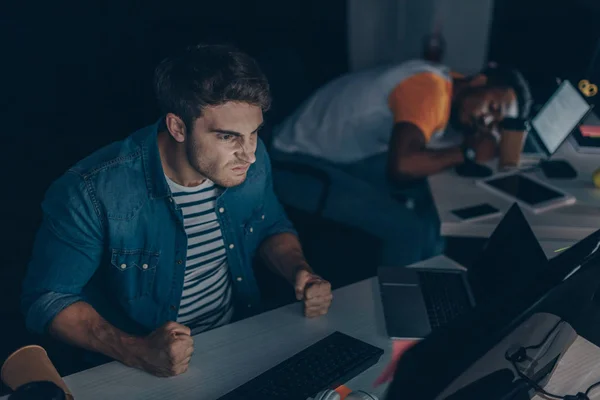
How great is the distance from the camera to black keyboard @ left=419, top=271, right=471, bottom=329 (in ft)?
4.95

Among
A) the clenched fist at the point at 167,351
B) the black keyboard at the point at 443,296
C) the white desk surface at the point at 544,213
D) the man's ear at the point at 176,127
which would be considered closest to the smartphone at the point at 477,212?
the white desk surface at the point at 544,213

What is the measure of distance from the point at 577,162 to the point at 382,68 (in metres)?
0.89

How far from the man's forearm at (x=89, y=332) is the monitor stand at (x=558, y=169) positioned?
1710mm

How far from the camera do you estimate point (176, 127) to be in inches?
60.2

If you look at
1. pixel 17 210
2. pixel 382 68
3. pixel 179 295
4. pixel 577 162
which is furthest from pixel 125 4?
pixel 577 162

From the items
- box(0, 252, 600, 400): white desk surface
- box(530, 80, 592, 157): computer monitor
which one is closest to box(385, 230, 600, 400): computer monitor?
box(0, 252, 600, 400): white desk surface

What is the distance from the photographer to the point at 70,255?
4.67ft

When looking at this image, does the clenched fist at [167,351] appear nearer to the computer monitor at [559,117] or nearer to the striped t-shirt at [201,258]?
the striped t-shirt at [201,258]

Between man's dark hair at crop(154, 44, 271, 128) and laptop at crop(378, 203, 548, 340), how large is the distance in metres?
0.60

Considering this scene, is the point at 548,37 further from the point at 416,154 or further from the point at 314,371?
the point at 314,371

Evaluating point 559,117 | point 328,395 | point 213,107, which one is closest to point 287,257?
point 213,107

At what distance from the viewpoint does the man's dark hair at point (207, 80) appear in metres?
1.47

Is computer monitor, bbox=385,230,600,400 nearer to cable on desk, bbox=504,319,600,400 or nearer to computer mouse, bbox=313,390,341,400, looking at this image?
cable on desk, bbox=504,319,600,400

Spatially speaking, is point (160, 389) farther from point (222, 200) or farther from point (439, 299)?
point (439, 299)
